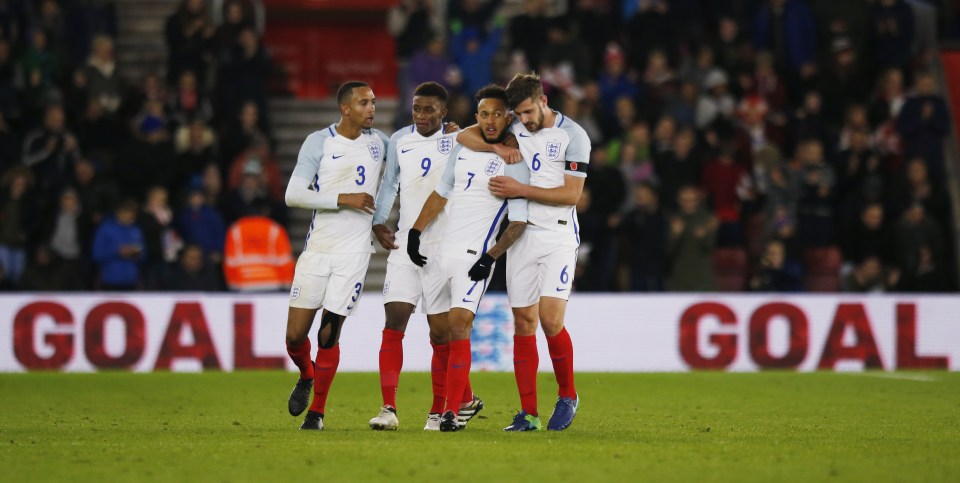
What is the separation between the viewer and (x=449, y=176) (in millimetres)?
10117

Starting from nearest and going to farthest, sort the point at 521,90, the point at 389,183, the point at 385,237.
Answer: the point at 521,90, the point at 385,237, the point at 389,183

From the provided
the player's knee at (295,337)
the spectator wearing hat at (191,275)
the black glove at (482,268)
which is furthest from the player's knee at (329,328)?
the spectator wearing hat at (191,275)

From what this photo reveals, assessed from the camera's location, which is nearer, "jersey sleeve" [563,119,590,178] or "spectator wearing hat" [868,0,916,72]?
"jersey sleeve" [563,119,590,178]

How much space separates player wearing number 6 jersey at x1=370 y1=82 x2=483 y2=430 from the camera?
10.3 meters

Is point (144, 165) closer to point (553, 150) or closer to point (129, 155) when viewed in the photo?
point (129, 155)

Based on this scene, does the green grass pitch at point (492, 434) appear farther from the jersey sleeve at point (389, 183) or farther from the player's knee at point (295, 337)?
the jersey sleeve at point (389, 183)

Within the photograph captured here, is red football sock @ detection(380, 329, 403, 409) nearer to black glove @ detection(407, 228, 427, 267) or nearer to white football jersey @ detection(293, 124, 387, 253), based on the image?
black glove @ detection(407, 228, 427, 267)

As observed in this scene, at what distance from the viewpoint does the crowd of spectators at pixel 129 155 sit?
18.0m

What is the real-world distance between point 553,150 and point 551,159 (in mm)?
60

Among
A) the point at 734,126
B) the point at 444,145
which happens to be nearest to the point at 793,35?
the point at 734,126

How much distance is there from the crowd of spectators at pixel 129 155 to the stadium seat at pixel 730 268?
5304 mm

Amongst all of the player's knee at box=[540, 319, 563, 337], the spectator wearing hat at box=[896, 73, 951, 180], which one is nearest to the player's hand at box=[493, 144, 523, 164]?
the player's knee at box=[540, 319, 563, 337]

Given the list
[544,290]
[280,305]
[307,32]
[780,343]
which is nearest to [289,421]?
[544,290]

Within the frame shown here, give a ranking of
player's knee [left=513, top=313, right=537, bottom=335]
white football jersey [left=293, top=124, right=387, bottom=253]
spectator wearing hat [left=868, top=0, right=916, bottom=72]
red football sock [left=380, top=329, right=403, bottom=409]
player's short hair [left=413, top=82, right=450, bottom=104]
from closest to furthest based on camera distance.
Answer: player's knee [left=513, top=313, right=537, bottom=335]
red football sock [left=380, top=329, right=403, bottom=409]
player's short hair [left=413, top=82, right=450, bottom=104]
white football jersey [left=293, top=124, right=387, bottom=253]
spectator wearing hat [left=868, top=0, right=916, bottom=72]
